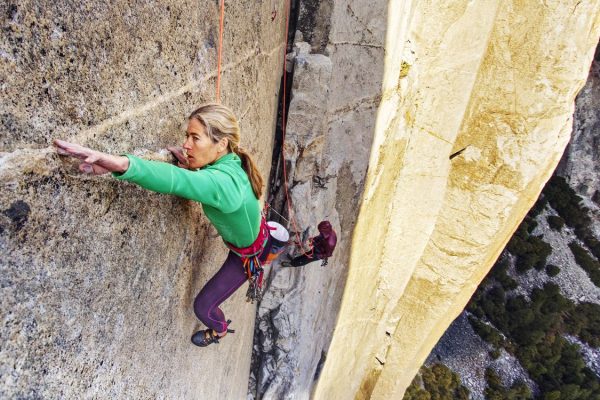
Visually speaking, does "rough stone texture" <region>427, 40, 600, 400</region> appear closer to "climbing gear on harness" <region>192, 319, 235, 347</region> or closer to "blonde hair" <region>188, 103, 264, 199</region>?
"climbing gear on harness" <region>192, 319, 235, 347</region>

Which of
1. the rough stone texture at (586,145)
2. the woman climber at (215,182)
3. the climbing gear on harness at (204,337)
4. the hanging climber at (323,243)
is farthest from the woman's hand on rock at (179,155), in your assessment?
the rough stone texture at (586,145)

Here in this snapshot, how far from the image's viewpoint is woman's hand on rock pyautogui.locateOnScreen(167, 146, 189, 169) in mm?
1633

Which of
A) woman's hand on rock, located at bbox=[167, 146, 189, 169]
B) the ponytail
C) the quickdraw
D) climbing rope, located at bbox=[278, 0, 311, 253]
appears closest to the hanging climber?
climbing rope, located at bbox=[278, 0, 311, 253]

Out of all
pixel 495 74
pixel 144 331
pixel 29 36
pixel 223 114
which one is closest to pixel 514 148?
pixel 495 74

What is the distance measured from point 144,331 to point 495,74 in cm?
422

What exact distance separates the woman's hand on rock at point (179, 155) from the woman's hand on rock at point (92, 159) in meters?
0.57

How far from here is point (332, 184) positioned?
162 inches

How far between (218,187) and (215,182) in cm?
2

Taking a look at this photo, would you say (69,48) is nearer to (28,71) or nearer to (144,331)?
(28,71)

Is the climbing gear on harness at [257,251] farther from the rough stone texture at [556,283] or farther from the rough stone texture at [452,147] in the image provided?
the rough stone texture at [556,283]

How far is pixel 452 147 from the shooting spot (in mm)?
4750

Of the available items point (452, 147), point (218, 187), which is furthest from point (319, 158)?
point (218, 187)

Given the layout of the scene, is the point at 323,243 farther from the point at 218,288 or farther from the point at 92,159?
the point at 92,159

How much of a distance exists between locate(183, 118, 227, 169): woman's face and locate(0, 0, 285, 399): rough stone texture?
13 cm
